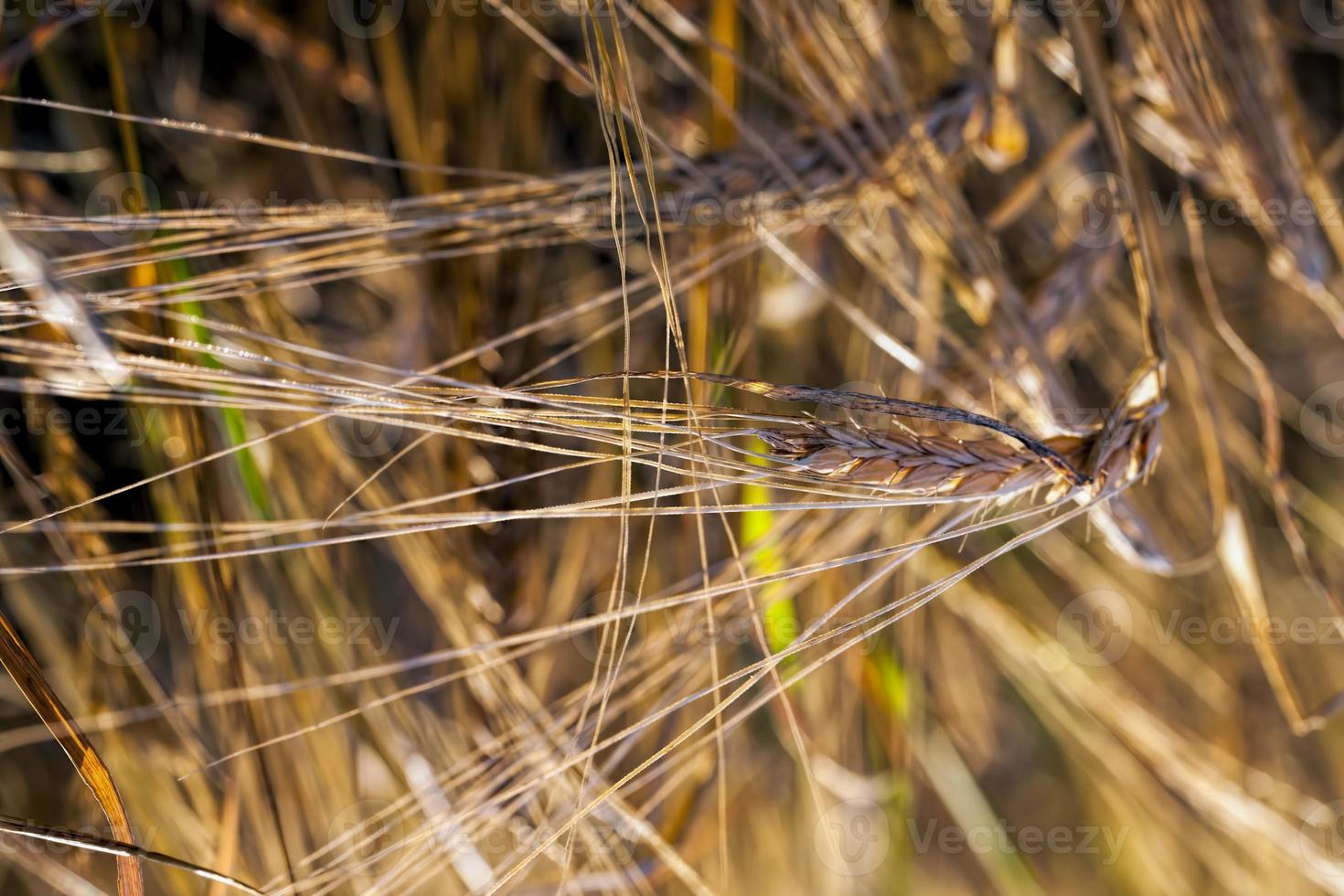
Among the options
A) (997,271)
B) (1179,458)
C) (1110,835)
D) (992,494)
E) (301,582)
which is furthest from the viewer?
(1110,835)

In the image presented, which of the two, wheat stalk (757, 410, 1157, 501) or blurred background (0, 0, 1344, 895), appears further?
blurred background (0, 0, 1344, 895)

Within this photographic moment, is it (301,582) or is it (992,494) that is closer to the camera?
(992,494)

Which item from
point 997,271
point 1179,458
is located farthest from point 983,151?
point 1179,458

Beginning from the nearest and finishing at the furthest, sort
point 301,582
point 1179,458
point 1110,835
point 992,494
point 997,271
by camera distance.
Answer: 1. point 992,494
2. point 997,271
3. point 301,582
4. point 1179,458
5. point 1110,835

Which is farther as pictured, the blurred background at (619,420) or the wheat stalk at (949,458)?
the blurred background at (619,420)

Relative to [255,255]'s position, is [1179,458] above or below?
Answer: below

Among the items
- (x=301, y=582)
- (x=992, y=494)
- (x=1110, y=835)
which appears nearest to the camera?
(x=992, y=494)

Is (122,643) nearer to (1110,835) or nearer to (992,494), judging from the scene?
(992,494)

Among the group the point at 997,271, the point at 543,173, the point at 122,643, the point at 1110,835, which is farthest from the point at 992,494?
the point at 1110,835

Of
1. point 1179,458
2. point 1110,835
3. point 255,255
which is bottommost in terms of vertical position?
point 1110,835

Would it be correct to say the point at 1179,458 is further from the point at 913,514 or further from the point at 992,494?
the point at 992,494
